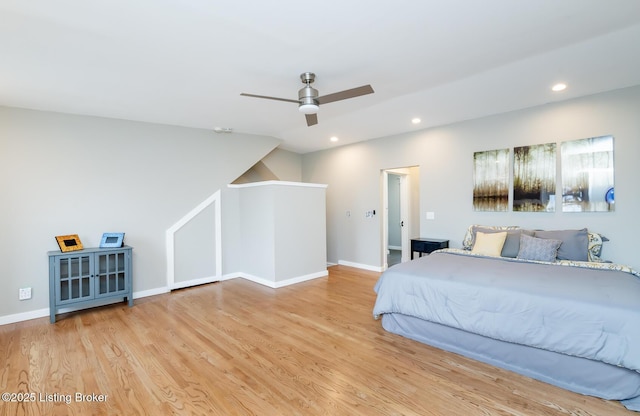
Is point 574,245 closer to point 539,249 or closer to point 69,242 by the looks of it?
point 539,249

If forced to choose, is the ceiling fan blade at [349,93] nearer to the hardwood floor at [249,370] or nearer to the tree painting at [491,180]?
the hardwood floor at [249,370]

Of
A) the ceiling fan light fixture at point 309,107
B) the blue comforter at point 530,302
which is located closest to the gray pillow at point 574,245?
the blue comforter at point 530,302

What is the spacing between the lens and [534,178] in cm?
421

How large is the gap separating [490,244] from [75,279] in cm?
546

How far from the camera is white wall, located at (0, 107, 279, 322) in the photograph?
12.4ft

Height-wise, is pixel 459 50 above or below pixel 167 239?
above

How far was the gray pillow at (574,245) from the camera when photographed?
3559 millimetres

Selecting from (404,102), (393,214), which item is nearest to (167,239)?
(404,102)

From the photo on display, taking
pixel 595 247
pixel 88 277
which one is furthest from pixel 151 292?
pixel 595 247

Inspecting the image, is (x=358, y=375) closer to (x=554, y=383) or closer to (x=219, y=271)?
(x=554, y=383)

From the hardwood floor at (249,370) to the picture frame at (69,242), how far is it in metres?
0.89

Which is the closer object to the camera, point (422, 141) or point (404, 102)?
point (404, 102)

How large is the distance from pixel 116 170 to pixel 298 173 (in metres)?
3.96

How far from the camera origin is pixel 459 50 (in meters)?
2.78
